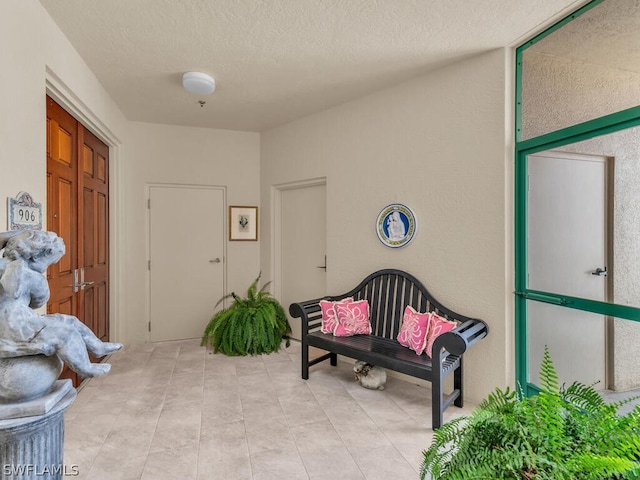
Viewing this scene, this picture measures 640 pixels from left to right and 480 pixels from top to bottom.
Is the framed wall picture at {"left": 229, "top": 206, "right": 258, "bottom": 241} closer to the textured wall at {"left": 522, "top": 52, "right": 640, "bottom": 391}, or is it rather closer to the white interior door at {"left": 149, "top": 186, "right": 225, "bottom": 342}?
the white interior door at {"left": 149, "top": 186, "right": 225, "bottom": 342}

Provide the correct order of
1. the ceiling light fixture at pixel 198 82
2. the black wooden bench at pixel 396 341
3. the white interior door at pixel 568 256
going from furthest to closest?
1. the ceiling light fixture at pixel 198 82
2. the black wooden bench at pixel 396 341
3. the white interior door at pixel 568 256

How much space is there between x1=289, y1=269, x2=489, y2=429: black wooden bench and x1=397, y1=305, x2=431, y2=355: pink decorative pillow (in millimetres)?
50

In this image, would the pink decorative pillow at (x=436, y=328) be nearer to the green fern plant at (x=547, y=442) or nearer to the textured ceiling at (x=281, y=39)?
the green fern plant at (x=547, y=442)

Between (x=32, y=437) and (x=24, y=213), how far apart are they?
1198mm

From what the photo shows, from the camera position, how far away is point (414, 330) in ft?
8.53

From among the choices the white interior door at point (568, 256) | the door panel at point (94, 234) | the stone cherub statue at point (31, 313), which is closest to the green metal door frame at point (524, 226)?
the white interior door at point (568, 256)

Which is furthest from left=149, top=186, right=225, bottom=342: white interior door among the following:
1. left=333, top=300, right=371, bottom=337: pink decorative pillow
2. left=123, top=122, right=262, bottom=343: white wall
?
left=333, top=300, right=371, bottom=337: pink decorative pillow

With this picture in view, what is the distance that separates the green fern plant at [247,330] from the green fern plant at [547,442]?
8.99 ft

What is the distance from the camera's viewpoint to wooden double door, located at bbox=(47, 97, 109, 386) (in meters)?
2.45

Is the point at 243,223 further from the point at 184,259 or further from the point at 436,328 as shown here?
the point at 436,328

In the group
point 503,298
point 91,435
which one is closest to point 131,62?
point 91,435

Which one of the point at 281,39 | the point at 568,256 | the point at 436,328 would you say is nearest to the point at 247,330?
the point at 436,328

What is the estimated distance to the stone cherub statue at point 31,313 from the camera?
3.62 feet

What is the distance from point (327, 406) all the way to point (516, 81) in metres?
2.66
